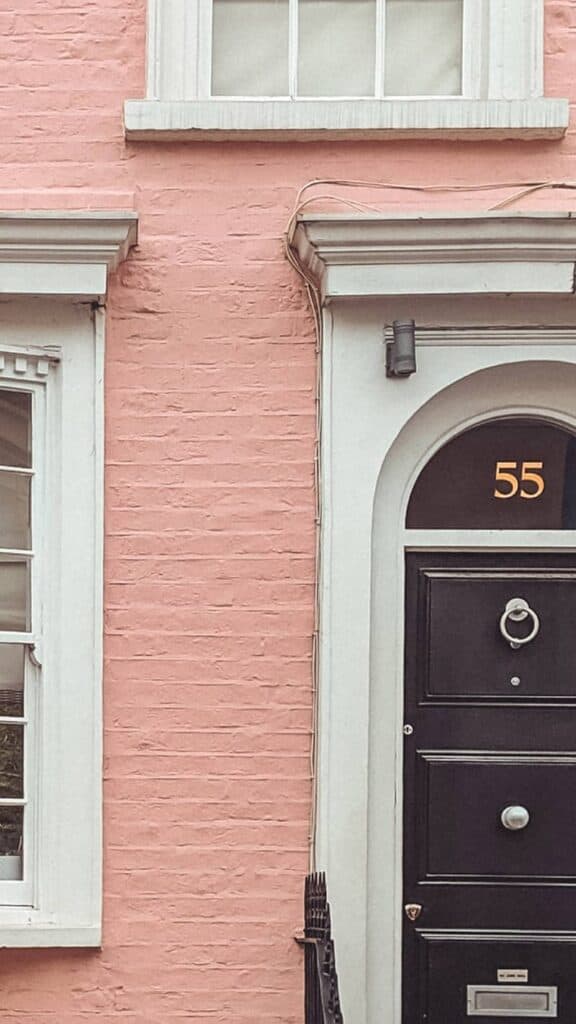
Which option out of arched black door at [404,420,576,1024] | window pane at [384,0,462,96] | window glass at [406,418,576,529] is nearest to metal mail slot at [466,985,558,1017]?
arched black door at [404,420,576,1024]

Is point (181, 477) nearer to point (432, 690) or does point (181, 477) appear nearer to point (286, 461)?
point (286, 461)

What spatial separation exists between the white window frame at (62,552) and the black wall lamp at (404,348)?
3.76ft

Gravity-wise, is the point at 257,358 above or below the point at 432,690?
above

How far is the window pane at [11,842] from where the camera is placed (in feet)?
21.8

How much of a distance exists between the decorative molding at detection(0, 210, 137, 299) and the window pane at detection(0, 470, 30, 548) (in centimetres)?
78

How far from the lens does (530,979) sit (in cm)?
664

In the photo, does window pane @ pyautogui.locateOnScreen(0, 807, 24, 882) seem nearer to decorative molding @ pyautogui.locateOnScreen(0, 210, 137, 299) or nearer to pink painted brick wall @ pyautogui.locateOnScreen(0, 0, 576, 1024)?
pink painted brick wall @ pyautogui.locateOnScreen(0, 0, 576, 1024)

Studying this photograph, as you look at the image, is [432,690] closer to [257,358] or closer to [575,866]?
[575,866]

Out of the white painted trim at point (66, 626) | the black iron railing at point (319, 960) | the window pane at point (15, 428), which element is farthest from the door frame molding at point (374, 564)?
the window pane at point (15, 428)

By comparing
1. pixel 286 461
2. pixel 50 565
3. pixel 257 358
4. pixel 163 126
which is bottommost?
pixel 50 565

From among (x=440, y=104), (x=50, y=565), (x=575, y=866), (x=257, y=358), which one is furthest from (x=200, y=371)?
(x=575, y=866)

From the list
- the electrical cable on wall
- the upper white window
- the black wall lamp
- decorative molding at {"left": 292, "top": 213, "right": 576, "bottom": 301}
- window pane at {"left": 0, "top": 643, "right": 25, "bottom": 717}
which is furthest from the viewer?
the upper white window

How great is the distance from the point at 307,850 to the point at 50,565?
5.13ft

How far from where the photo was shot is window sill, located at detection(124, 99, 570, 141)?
6637 mm
